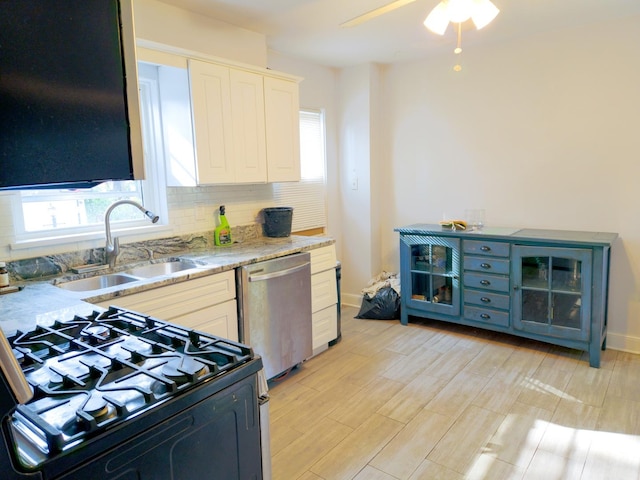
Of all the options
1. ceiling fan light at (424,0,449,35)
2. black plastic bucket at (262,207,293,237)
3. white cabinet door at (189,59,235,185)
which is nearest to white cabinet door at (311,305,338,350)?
black plastic bucket at (262,207,293,237)

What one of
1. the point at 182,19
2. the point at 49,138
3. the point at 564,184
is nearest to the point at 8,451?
the point at 49,138

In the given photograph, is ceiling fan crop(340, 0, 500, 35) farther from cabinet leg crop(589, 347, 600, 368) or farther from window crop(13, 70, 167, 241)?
cabinet leg crop(589, 347, 600, 368)

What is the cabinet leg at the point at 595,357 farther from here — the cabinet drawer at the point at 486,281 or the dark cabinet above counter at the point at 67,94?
the dark cabinet above counter at the point at 67,94

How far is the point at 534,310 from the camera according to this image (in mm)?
3176

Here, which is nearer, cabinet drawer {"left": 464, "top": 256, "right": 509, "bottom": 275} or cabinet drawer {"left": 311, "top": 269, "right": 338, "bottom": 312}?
cabinet drawer {"left": 311, "top": 269, "right": 338, "bottom": 312}

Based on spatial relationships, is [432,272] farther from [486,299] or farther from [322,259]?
[322,259]

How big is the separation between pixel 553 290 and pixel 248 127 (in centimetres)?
245

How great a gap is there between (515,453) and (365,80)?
10.8 feet

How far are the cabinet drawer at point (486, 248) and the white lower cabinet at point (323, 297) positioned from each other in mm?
1076

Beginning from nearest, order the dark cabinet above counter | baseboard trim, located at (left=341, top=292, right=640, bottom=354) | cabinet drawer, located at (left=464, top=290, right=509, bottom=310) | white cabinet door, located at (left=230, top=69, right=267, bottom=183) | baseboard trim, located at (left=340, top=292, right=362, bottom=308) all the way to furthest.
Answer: the dark cabinet above counter
white cabinet door, located at (left=230, top=69, right=267, bottom=183)
baseboard trim, located at (left=341, top=292, right=640, bottom=354)
cabinet drawer, located at (left=464, top=290, right=509, bottom=310)
baseboard trim, located at (left=340, top=292, right=362, bottom=308)

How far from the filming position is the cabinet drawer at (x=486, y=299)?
3.26 metres

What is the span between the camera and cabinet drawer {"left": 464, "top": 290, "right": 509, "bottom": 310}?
3264mm

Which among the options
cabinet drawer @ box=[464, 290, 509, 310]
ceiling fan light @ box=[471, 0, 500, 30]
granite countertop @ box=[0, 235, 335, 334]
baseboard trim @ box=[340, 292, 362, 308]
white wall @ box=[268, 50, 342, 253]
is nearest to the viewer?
granite countertop @ box=[0, 235, 335, 334]

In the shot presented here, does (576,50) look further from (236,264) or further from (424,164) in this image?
(236,264)
